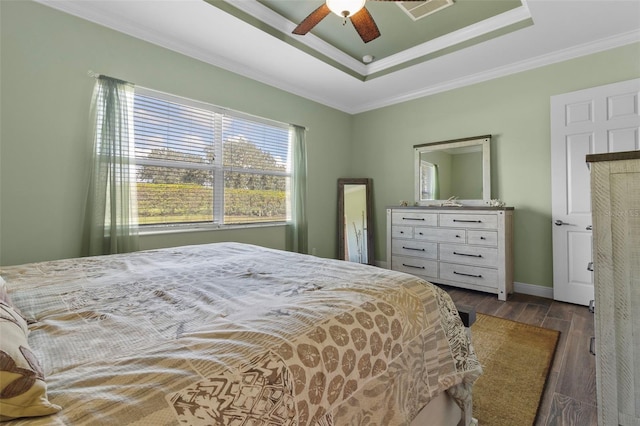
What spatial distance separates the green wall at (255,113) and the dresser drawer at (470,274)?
1.51 ft

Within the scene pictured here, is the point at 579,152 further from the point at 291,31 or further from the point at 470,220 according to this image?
the point at 291,31

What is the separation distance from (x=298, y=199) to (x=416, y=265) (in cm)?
177

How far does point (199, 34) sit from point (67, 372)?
3.03 m

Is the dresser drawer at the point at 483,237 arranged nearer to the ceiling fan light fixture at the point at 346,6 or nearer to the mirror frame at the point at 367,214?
the mirror frame at the point at 367,214

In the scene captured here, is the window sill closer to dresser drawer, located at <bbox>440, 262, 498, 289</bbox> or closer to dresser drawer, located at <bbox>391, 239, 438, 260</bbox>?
dresser drawer, located at <bbox>391, 239, 438, 260</bbox>

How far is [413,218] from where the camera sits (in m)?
3.81

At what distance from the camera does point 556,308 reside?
9.43ft

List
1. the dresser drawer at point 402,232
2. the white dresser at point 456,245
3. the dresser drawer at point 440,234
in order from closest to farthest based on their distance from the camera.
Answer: the white dresser at point 456,245
the dresser drawer at point 440,234
the dresser drawer at point 402,232

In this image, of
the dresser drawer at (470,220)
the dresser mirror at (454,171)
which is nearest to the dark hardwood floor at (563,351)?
the dresser drawer at (470,220)

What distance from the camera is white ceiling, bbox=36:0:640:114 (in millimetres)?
2424

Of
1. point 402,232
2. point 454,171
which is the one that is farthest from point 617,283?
point 454,171

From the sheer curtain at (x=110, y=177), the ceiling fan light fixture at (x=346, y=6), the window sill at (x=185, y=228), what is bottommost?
the window sill at (x=185, y=228)

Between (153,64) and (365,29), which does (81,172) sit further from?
(365,29)

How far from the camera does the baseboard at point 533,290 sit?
3.19 m
